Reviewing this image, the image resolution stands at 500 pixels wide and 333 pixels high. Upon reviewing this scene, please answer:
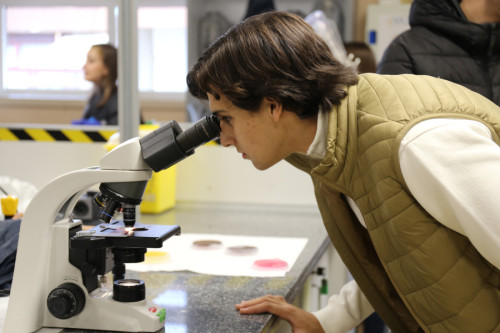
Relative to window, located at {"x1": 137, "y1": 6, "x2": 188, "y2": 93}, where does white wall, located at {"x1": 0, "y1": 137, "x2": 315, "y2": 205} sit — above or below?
below

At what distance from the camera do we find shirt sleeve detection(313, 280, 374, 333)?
1479mm

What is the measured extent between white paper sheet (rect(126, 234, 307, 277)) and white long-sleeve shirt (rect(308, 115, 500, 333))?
1.97 ft

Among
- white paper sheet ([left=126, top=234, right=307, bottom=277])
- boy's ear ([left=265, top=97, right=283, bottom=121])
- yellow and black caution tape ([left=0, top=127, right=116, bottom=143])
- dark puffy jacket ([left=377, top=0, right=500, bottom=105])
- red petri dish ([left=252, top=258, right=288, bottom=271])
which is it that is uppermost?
dark puffy jacket ([left=377, top=0, right=500, bottom=105])

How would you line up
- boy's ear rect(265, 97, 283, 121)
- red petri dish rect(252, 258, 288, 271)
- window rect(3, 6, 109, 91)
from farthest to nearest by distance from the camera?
1. window rect(3, 6, 109, 91)
2. red petri dish rect(252, 258, 288, 271)
3. boy's ear rect(265, 97, 283, 121)

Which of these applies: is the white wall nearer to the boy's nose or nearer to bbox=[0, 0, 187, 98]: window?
the boy's nose

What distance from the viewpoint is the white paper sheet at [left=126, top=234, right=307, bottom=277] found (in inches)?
61.7

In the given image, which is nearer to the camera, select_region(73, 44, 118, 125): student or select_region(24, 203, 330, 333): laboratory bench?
select_region(24, 203, 330, 333): laboratory bench

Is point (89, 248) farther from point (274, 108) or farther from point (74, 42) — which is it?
point (74, 42)

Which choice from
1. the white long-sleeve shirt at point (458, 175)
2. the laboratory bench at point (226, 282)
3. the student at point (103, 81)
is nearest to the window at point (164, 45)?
the student at point (103, 81)

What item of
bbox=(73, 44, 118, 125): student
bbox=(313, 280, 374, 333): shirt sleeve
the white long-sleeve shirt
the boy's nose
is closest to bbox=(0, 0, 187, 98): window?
bbox=(73, 44, 118, 125): student

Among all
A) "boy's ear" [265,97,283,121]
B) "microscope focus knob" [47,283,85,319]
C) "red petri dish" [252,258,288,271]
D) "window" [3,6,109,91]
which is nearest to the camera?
"microscope focus knob" [47,283,85,319]

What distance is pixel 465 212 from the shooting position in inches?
38.2

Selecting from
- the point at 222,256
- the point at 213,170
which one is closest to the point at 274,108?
the point at 222,256

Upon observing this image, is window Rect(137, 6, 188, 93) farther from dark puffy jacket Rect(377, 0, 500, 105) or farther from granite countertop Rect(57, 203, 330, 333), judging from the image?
dark puffy jacket Rect(377, 0, 500, 105)
